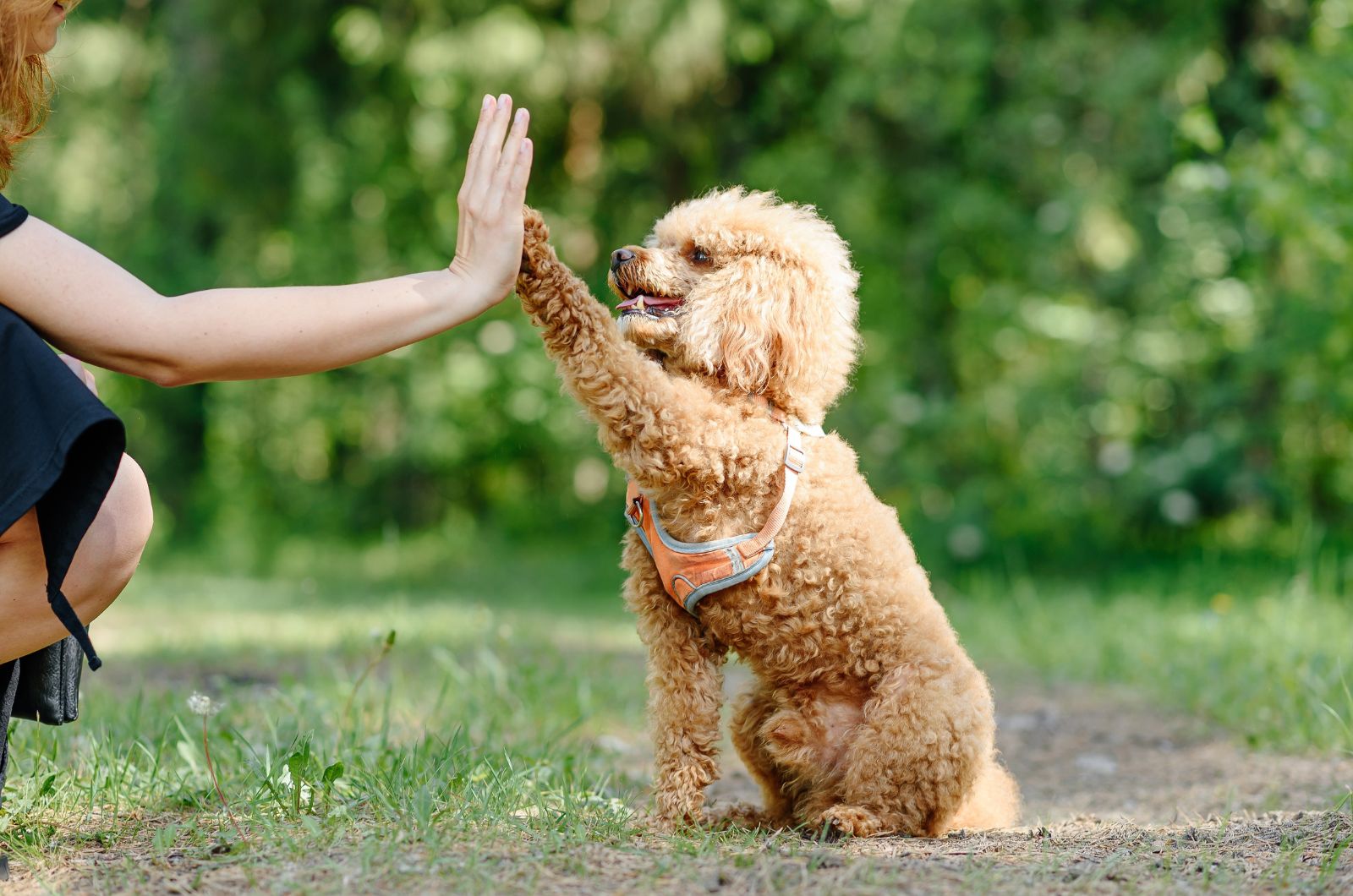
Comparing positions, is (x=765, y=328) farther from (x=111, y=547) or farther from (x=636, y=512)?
(x=111, y=547)

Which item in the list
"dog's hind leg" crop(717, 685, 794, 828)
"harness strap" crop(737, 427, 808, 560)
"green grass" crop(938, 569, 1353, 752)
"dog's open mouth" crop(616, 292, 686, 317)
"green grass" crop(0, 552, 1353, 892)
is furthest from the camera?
"green grass" crop(938, 569, 1353, 752)

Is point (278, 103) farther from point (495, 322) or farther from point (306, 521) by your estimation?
point (306, 521)

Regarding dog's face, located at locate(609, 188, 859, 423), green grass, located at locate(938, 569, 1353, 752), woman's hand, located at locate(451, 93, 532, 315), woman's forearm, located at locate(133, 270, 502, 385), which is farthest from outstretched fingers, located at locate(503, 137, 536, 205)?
green grass, located at locate(938, 569, 1353, 752)

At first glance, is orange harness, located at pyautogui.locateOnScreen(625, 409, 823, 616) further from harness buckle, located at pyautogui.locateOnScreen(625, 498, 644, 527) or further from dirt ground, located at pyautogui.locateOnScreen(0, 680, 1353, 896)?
dirt ground, located at pyautogui.locateOnScreen(0, 680, 1353, 896)

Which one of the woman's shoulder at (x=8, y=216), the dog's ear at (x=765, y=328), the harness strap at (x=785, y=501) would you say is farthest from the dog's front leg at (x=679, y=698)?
the woman's shoulder at (x=8, y=216)

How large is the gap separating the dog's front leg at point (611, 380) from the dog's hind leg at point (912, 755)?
0.61 meters

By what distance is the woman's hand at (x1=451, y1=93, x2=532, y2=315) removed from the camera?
2348mm

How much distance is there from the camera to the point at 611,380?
2455 millimetres

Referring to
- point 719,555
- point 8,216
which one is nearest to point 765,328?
point 719,555

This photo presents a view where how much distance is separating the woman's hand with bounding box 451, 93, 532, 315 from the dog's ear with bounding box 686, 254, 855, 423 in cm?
46

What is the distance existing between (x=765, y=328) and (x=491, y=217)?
2.07 feet

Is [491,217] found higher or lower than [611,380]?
higher

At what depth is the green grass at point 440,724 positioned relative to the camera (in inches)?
87.0

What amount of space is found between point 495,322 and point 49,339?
7782 millimetres
